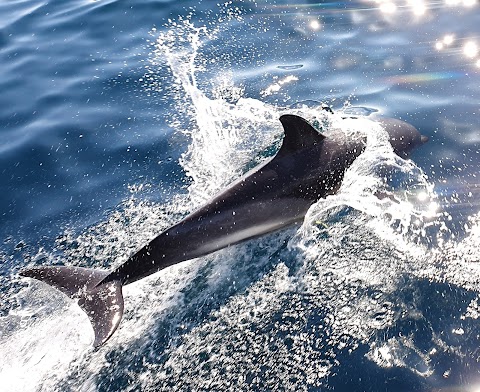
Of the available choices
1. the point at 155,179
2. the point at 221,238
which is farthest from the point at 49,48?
the point at 221,238

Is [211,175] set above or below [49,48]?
below

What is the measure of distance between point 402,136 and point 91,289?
473 cm

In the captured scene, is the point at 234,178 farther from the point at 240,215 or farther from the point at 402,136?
the point at 402,136

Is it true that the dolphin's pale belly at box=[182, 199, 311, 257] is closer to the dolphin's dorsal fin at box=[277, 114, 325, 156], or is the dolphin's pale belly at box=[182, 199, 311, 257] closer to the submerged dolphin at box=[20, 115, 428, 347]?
the submerged dolphin at box=[20, 115, 428, 347]

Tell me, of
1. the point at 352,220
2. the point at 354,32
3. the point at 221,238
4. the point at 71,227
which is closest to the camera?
the point at 221,238

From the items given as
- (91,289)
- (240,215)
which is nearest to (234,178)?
(240,215)

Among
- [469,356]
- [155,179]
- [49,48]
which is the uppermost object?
[49,48]

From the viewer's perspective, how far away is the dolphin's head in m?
7.14

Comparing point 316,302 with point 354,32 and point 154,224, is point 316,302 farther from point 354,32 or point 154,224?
point 354,32

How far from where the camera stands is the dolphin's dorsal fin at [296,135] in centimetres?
592

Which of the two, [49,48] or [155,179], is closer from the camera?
[155,179]

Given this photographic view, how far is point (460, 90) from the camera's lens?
8711 millimetres

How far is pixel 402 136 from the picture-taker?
7.27 metres

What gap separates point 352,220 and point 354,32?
6.19m
